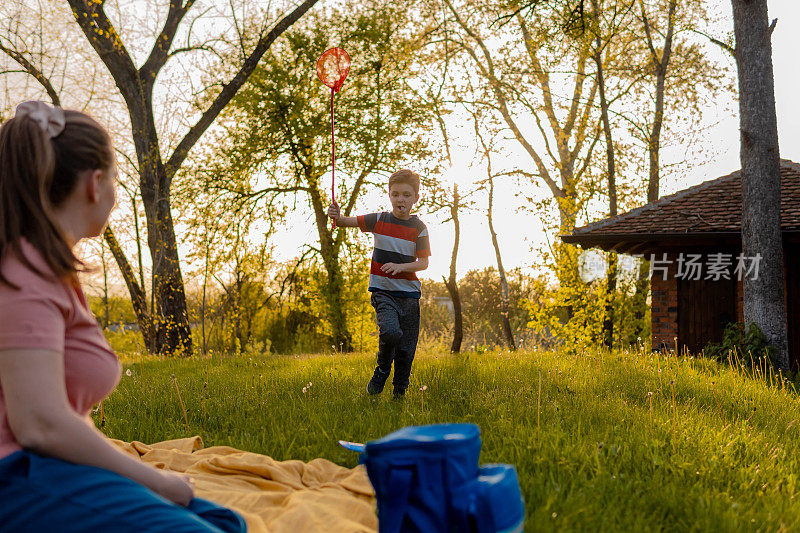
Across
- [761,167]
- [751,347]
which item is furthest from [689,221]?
[751,347]

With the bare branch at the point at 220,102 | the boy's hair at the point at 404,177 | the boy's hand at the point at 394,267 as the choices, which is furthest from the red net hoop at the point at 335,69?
the bare branch at the point at 220,102

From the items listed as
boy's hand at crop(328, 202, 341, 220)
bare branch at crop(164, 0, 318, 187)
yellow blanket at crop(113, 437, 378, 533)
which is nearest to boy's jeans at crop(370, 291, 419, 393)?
boy's hand at crop(328, 202, 341, 220)

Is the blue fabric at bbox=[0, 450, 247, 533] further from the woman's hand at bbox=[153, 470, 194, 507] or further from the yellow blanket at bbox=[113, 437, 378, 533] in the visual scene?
the yellow blanket at bbox=[113, 437, 378, 533]

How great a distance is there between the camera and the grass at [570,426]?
3.08 metres

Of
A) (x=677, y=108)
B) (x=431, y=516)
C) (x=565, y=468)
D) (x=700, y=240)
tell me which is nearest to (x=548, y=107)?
(x=677, y=108)

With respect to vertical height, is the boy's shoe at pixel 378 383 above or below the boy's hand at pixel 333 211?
below

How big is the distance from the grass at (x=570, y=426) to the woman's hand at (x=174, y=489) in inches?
59.7

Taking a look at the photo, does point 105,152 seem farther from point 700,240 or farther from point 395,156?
point 395,156

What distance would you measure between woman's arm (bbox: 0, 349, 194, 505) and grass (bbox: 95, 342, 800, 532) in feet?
6.13

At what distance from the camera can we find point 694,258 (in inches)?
532

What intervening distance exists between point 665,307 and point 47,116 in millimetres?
13929

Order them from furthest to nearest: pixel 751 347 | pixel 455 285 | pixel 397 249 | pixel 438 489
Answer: pixel 455 285
pixel 751 347
pixel 397 249
pixel 438 489

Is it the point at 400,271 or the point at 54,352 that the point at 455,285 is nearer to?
the point at 400,271

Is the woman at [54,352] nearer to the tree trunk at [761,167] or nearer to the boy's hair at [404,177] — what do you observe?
the boy's hair at [404,177]
